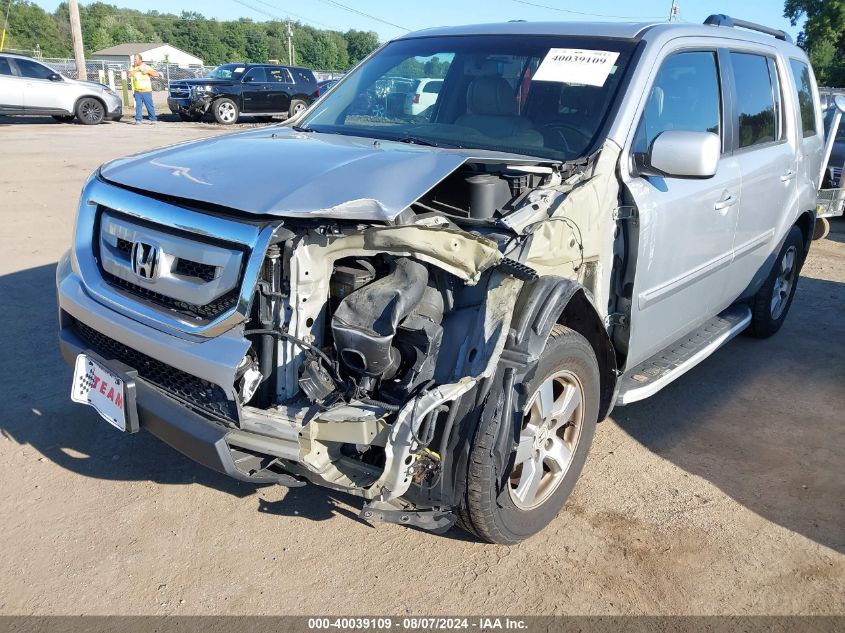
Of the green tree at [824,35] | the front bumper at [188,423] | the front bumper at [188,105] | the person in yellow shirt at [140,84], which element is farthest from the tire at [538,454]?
the green tree at [824,35]

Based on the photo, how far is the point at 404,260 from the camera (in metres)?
2.56

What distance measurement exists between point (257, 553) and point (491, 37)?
289cm

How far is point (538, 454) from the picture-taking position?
2.94 m

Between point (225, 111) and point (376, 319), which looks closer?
point (376, 319)

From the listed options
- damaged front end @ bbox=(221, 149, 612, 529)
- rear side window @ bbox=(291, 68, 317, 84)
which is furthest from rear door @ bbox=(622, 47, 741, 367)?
rear side window @ bbox=(291, 68, 317, 84)

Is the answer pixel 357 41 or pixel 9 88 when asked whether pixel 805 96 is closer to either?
pixel 9 88

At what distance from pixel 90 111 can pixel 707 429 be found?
19.2m

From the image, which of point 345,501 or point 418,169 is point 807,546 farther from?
point 418,169

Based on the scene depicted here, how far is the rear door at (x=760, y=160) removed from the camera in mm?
4102

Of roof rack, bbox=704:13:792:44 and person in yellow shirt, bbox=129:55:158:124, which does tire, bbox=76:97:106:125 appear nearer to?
person in yellow shirt, bbox=129:55:158:124

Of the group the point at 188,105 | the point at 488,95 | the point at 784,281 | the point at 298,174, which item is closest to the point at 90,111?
the point at 188,105

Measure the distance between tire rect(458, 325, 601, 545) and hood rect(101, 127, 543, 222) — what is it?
0.78m

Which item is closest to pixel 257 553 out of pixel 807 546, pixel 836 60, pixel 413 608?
pixel 413 608

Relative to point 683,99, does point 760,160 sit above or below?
below
